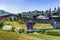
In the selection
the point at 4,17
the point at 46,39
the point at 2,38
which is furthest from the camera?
the point at 4,17

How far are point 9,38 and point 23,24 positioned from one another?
2792 inches

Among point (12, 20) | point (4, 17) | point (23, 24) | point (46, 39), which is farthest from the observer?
point (12, 20)

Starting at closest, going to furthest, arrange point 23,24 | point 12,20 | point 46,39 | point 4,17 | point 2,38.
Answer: point 2,38 → point 46,39 → point 4,17 → point 23,24 → point 12,20

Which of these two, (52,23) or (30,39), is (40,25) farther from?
(30,39)

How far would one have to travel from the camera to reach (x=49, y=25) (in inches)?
4439

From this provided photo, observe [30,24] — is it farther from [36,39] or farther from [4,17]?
[36,39]

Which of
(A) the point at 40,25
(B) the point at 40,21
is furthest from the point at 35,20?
(A) the point at 40,25

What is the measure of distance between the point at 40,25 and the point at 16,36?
7314 cm

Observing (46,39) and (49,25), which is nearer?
(46,39)

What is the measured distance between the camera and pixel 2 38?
39.5 m

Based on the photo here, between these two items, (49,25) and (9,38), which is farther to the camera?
(49,25)

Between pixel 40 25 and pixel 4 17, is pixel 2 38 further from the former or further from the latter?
pixel 40 25

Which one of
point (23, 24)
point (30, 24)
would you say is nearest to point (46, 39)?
point (30, 24)

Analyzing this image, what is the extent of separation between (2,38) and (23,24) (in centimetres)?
7127
